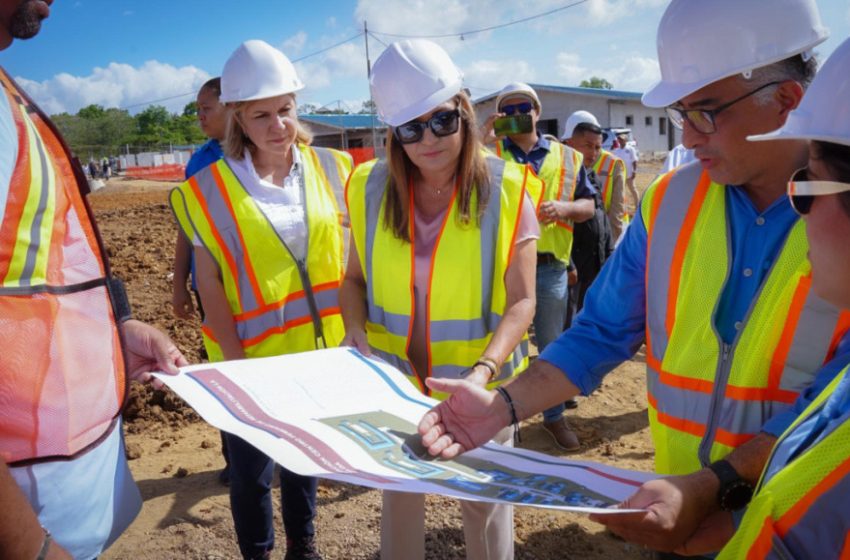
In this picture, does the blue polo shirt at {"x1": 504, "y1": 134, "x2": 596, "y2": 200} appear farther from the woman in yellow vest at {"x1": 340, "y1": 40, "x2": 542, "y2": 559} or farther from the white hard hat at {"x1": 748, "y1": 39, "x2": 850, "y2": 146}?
the white hard hat at {"x1": 748, "y1": 39, "x2": 850, "y2": 146}

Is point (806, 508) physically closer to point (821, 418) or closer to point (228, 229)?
point (821, 418)

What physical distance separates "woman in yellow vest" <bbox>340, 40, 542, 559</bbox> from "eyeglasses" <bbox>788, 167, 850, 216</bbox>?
1.30m

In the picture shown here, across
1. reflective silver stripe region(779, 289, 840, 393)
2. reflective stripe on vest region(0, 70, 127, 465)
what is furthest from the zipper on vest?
reflective stripe on vest region(0, 70, 127, 465)

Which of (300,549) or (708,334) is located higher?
(708,334)

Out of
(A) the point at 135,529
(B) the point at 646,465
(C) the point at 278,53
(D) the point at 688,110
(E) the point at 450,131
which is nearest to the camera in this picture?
(D) the point at 688,110

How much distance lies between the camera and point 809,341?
1447 millimetres

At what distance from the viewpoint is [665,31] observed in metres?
1.70

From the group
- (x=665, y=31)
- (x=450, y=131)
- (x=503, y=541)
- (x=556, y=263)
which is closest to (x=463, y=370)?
(x=503, y=541)

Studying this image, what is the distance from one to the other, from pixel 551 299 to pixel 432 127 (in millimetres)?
2458

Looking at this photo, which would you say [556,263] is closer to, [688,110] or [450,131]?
[450,131]

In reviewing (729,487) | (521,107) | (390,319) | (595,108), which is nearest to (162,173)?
(595,108)

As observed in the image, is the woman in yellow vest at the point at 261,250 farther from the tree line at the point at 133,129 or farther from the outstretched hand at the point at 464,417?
the tree line at the point at 133,129

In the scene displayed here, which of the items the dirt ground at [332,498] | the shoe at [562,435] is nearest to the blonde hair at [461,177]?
the dirt ground at [332,498]

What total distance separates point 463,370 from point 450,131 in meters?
0.87
